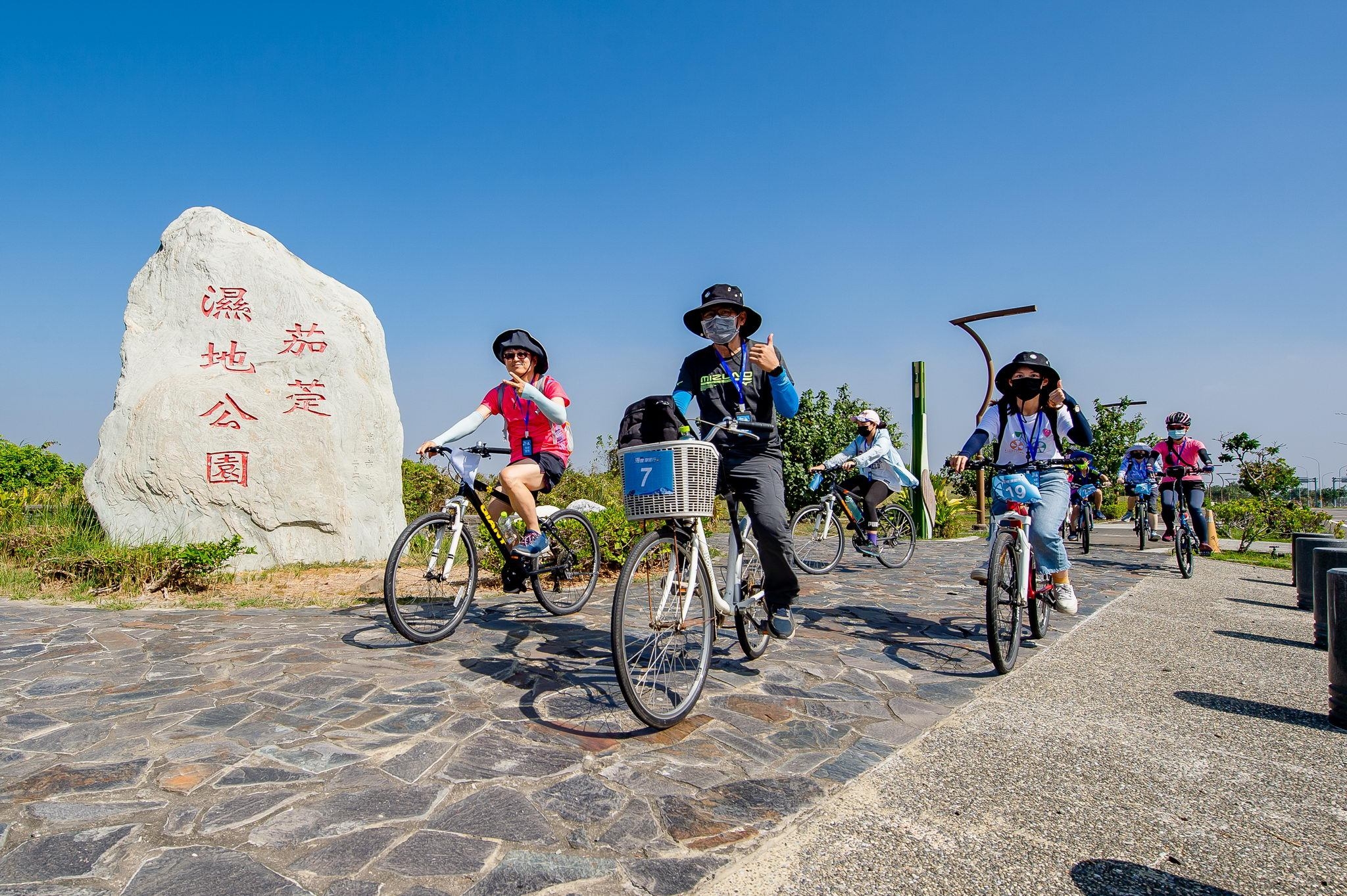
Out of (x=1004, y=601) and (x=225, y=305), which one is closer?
(x=1004, y=601)

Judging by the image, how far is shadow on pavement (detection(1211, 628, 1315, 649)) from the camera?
5.61 meters

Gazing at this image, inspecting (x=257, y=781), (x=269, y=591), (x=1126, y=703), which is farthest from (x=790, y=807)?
(x=269, y=591)

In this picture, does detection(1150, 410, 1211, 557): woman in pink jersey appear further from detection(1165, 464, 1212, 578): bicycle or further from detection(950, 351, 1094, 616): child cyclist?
detection(950, 351, 1094, 616): child cyclist

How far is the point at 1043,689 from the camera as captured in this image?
4246mm

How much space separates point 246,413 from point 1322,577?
997 cm

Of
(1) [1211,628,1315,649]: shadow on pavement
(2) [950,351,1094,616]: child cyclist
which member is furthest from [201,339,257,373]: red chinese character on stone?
(1) [1211,628,1315,649]: shadow on pavement

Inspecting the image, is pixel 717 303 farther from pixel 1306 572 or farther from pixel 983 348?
pixel 983 348

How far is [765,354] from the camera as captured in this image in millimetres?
3713

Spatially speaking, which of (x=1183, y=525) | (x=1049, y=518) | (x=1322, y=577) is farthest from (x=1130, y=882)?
(x=1183, y=525)

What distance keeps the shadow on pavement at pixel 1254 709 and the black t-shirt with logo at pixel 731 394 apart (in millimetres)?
2753

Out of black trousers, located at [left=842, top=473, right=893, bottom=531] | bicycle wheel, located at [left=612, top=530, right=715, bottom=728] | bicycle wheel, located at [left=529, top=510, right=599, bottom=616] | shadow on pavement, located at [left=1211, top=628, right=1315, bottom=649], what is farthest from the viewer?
black trousers, located at [left=842, top=473, right=893, bottom=531]

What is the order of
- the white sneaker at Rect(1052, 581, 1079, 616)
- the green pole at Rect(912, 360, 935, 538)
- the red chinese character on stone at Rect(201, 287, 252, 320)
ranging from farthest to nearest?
the green pole at Rect(912, 360, 935, 538), the red chinese character on stone at Rect(201, 287, 252, 320), the white sneaker at Rect(1052, 581, 1079, 616)

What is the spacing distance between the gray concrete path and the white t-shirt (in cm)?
138

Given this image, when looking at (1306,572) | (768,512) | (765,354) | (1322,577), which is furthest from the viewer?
(1306,572)
